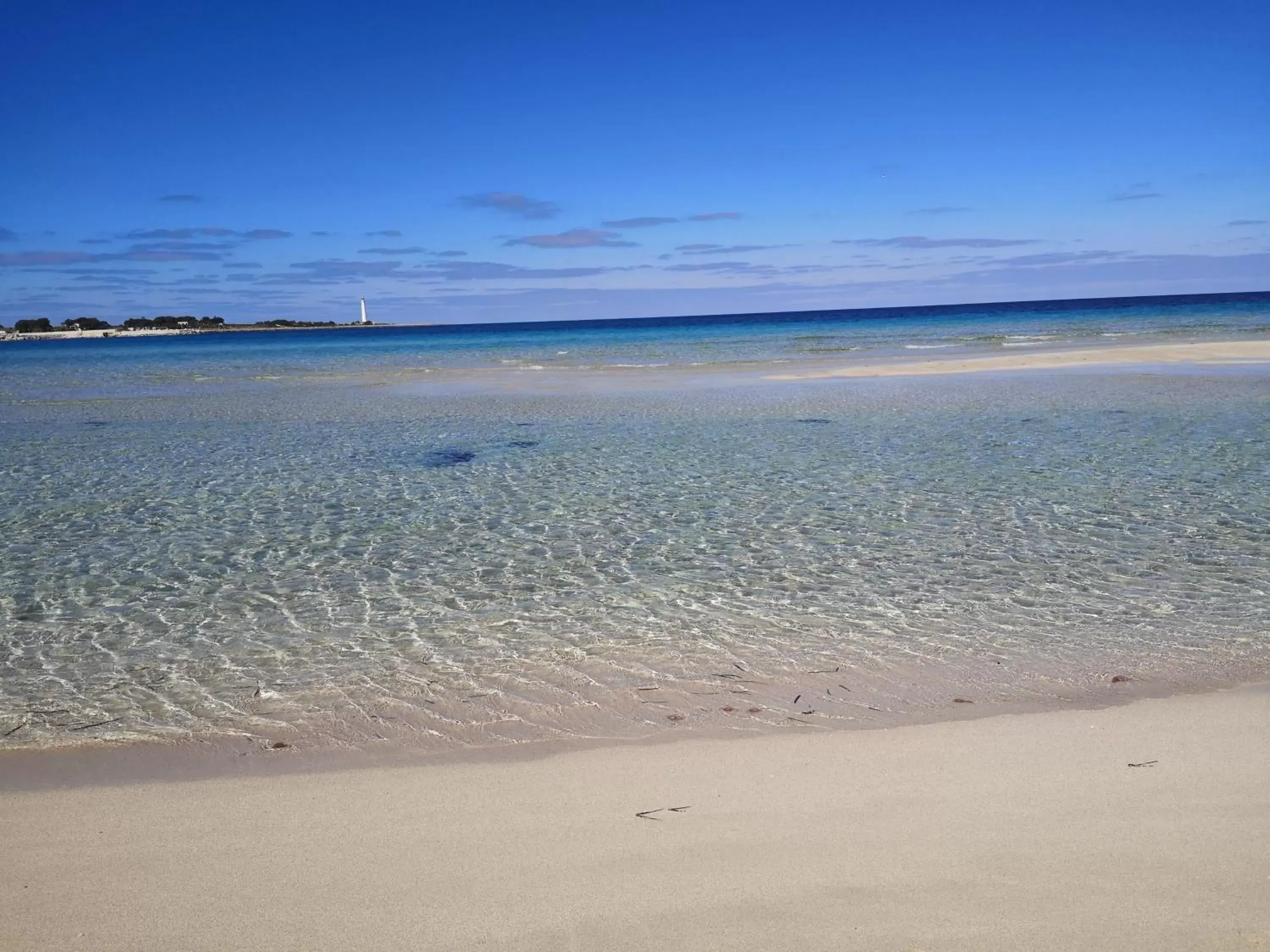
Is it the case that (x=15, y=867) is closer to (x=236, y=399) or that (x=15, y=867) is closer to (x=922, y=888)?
(x=922, y=888)

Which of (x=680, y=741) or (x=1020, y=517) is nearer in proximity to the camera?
(x=680, y=741)

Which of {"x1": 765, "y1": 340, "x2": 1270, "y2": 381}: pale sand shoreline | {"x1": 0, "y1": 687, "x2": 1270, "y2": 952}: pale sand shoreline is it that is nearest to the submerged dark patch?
{"x1": 0, "y1": 687, "x2": 1270, "y2": 952}: pale sand shoreline

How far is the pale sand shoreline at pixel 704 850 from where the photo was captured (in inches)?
127

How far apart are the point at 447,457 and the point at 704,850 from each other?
1129 centimetres

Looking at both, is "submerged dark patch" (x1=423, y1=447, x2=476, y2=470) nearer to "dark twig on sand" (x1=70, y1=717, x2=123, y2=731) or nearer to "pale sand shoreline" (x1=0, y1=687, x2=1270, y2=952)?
"dark twig on sand" (x1=70, y1=717, x2=123, y2=731)

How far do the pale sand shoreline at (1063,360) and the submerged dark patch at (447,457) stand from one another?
1611 centimetres

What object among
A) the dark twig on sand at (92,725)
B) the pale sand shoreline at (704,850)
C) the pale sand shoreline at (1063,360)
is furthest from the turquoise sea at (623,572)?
the pale sand shoreline at (1063,360)

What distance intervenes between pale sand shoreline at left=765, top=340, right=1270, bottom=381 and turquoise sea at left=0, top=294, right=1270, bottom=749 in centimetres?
1127

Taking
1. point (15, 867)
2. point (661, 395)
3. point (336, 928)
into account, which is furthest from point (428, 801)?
point (661, 395)

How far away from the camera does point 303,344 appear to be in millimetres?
89812

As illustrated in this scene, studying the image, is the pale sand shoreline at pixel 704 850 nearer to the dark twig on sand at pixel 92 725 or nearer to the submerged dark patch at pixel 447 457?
the dark twig on sand at pixel 92 725

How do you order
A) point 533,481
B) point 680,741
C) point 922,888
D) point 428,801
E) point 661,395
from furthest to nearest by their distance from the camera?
point 661,395 → point 533,481 → point 680,741 → point 428,801 → point 922,888

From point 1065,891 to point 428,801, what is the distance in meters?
2.59

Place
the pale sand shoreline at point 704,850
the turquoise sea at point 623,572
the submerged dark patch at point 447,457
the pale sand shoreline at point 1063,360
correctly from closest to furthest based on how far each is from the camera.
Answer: the pale sand shoreline at point 704,850, the turquoise sea at point 623,572, the submerged dark patch at point 447,457, the pale sand shoreline at point 1063,360
